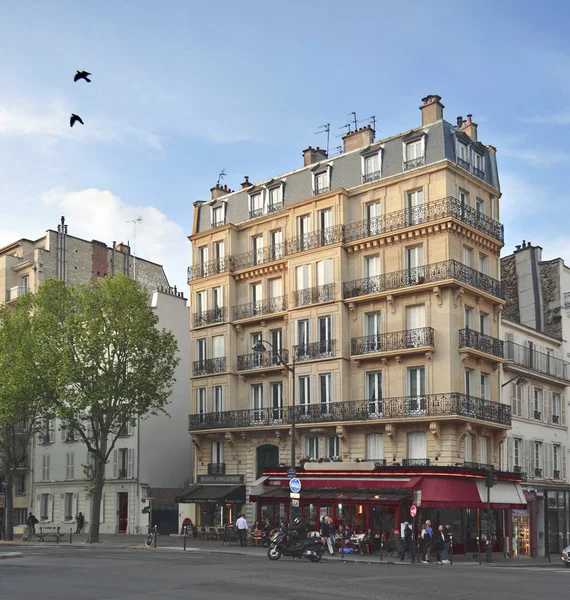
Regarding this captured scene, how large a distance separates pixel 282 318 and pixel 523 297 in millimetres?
14526

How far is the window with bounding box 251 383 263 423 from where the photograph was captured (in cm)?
4534

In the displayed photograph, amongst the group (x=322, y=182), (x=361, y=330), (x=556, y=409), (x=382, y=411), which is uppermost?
(x=322, y=182)

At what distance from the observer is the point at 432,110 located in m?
42.0

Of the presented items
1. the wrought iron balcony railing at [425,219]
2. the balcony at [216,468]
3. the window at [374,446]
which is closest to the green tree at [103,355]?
the balcony at [216,468]

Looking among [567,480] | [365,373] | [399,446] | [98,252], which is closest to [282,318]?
[365,373]

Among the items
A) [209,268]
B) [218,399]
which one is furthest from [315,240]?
[218,399]

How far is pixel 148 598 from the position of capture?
17594mm

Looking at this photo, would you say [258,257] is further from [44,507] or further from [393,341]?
[44,507]

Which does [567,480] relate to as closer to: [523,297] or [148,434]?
[523,297]

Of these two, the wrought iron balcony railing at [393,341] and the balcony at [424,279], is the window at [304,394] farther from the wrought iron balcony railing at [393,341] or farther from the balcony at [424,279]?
the balcony at [424,279]

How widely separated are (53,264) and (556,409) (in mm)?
35265

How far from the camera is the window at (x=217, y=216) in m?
49.7

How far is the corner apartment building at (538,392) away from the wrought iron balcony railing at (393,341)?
5239mm

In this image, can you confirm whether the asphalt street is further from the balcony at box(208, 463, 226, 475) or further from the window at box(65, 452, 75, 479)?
the window at box(65, 452, 75, 479)
